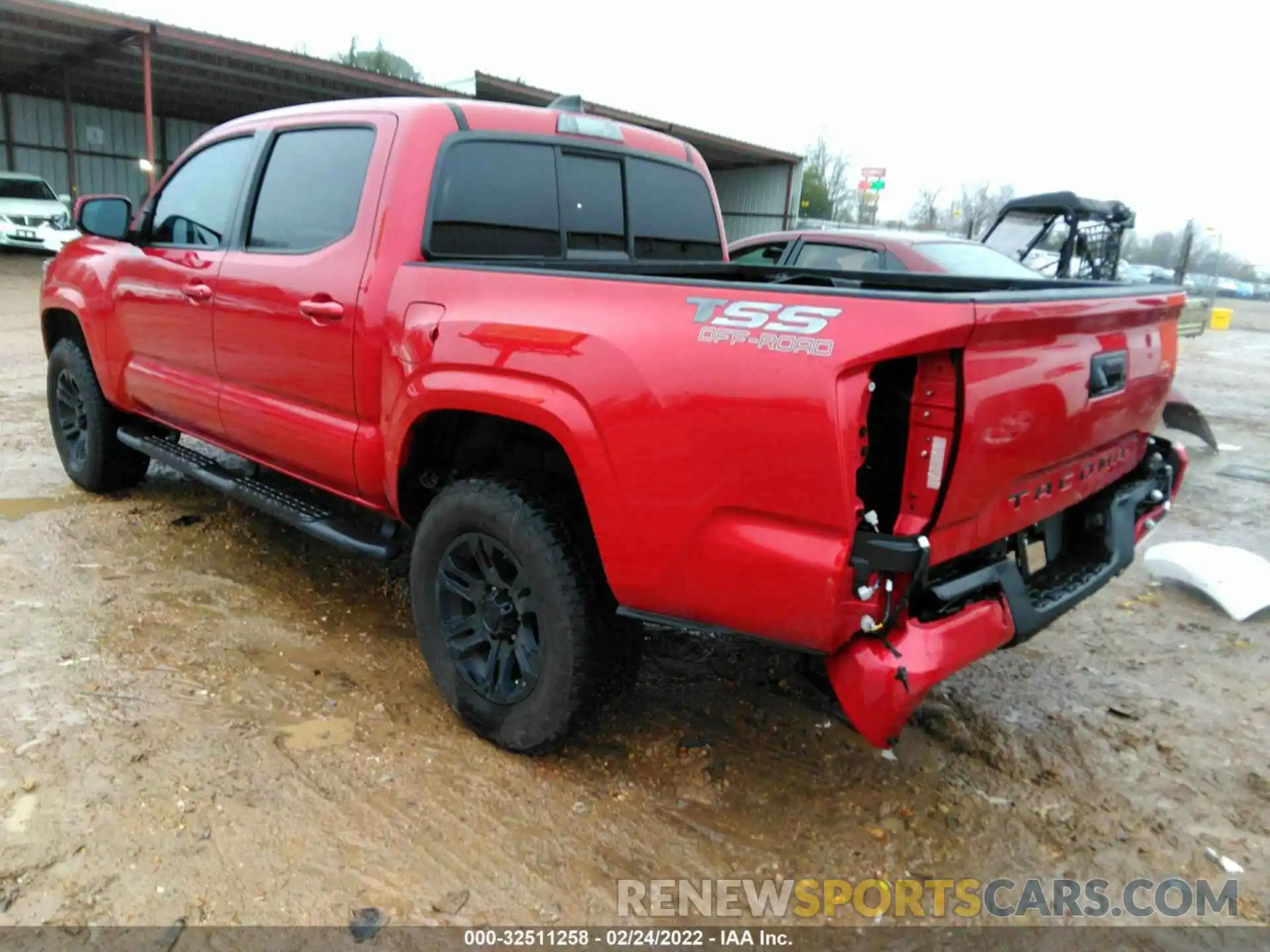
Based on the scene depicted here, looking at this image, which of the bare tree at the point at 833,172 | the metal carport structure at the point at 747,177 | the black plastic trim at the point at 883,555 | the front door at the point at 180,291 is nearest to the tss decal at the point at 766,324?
the black plastic trim at the point at 883,555

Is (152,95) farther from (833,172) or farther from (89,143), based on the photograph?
(833,172)

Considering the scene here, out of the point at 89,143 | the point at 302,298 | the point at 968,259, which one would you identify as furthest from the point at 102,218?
the point at 89,143

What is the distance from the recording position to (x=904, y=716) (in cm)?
214

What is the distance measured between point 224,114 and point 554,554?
2855cm

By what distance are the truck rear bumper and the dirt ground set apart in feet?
2.17

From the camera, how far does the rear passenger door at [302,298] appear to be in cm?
317

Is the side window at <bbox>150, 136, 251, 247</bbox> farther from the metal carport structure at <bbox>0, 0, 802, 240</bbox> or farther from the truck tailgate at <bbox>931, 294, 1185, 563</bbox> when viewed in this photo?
the metal carport structure at <bbox>0, 0, 802, 240</bbox>

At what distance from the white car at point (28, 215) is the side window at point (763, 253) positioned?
651 inches

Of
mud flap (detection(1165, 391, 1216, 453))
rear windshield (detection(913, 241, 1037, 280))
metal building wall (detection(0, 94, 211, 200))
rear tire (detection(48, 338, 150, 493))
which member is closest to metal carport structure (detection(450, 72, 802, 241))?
metal building wall (detection(0, 94, 211, 200))

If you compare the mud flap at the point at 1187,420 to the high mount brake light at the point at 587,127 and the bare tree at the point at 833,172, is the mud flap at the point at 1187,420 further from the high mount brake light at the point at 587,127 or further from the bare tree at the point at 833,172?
the bare tree at the point at 833,172

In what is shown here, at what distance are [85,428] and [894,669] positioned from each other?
4.90m

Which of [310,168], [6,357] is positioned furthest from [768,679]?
[6,357]

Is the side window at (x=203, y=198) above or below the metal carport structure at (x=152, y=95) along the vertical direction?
below

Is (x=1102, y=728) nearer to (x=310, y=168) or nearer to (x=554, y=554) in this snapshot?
(x=554, y=554)
